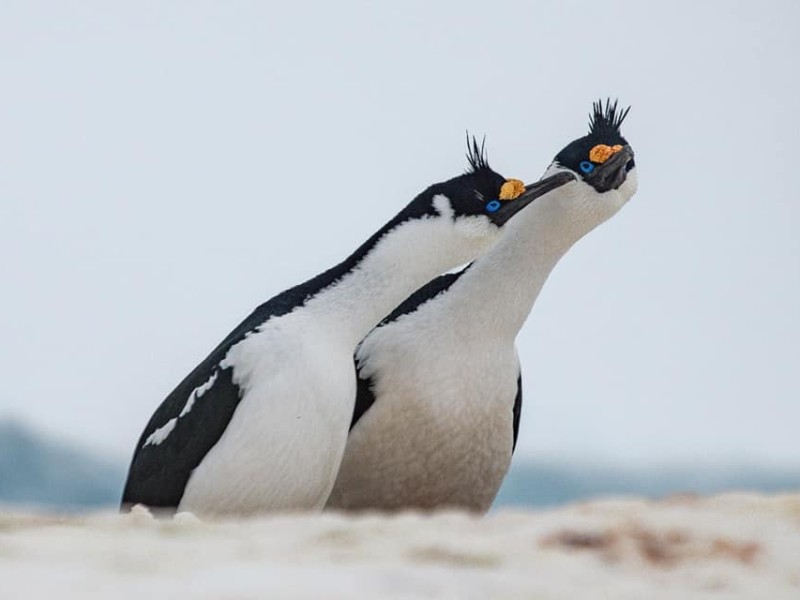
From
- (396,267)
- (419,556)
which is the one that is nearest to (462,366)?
(396,267)

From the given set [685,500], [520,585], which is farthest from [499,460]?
[520,585]

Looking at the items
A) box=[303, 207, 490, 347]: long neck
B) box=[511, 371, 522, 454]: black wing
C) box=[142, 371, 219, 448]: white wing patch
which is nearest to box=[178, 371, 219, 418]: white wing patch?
box=[142, 371, 219, 448]: white wing patch

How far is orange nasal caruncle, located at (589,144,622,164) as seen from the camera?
12.5ft

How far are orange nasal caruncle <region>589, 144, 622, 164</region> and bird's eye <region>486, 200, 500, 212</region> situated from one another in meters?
0.45

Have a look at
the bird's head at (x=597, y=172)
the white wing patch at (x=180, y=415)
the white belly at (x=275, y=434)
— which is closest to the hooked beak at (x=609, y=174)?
the bird's head at (x=597, y=172)

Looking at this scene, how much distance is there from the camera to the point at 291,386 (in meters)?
3.17

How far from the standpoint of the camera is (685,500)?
8.77 feet

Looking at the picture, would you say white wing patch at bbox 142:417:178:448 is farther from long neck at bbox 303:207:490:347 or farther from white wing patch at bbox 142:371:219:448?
long neck at bbox 303:207:490:347

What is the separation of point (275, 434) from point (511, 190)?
844 millimetres

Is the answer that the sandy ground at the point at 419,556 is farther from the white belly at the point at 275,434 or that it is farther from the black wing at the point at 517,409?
the black wing at the point at 517,409

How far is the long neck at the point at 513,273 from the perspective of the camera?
3.78m

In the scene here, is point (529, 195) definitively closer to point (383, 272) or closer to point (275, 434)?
point (383, 272)

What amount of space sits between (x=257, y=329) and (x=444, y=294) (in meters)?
0.71

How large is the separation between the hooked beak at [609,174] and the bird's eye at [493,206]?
0.42 metres
